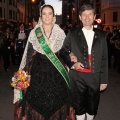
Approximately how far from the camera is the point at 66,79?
3.69m

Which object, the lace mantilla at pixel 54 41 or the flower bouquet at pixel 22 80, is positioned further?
the lace mantilla at pixel 54 41

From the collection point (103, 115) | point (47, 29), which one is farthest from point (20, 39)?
point (47, 29)

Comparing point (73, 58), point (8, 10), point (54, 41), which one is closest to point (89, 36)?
point (73, 58)

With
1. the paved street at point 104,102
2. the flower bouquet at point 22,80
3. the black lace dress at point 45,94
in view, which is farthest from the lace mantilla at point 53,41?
the paved street at point 104,102

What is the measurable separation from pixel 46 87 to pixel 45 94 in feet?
0.31

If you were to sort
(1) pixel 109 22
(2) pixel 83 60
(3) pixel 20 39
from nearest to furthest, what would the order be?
(2) pixel 83 60 < (3) pixel 20 39 < (1) pixel 109 22

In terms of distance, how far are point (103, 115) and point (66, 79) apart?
6.05ft

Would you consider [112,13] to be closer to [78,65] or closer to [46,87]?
[46,87]

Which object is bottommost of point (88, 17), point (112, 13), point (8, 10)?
point (88, 17)

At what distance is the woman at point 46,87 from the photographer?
363 cm

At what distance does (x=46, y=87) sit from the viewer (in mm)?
3633

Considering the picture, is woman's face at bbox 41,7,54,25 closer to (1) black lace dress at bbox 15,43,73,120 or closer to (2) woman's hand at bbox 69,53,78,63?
(1) black lace dress at bbox 15,43,73,120

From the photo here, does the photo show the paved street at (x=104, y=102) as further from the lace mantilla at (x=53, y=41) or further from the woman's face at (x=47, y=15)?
the woman's face at (x=47, y=15)

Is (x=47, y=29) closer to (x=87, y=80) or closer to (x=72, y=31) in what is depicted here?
(x=72, y=31)
